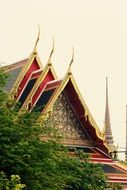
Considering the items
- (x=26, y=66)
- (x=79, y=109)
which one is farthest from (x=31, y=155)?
(x=26, y=66)

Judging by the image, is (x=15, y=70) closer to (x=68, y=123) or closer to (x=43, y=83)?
(x=43, y=83)

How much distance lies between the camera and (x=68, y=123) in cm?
→ 2170

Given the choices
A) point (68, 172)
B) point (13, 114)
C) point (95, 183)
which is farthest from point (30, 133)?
point (95, 183)

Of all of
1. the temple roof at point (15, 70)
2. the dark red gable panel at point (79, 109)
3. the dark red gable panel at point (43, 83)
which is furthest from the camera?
the temple roof at point (15, 70)

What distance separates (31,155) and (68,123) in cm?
796

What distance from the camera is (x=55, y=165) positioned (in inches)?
552

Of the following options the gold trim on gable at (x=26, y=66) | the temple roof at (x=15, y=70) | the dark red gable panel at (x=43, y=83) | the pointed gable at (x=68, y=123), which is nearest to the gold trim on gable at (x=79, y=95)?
the pointed gable at (x=68, y=123)

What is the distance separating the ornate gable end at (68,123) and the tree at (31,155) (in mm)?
5558

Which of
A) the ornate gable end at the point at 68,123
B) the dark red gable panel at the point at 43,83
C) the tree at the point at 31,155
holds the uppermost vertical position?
the dark red gable panel at the point at 43,83

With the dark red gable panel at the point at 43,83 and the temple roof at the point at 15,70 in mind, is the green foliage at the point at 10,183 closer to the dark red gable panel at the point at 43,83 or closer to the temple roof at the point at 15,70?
the dark red gable panel at the point at 43,83

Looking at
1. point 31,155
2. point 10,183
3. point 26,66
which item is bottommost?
point 10,183

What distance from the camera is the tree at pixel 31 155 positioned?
43.9ft

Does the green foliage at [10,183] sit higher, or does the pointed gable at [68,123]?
the pointed gable at [68,123]

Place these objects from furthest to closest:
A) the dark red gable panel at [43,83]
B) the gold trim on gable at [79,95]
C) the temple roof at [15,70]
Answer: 1. the temple roof at [15,70]
2. the dark red gable panel at [43,83]
3. the gold trim on gable at [79,95]
